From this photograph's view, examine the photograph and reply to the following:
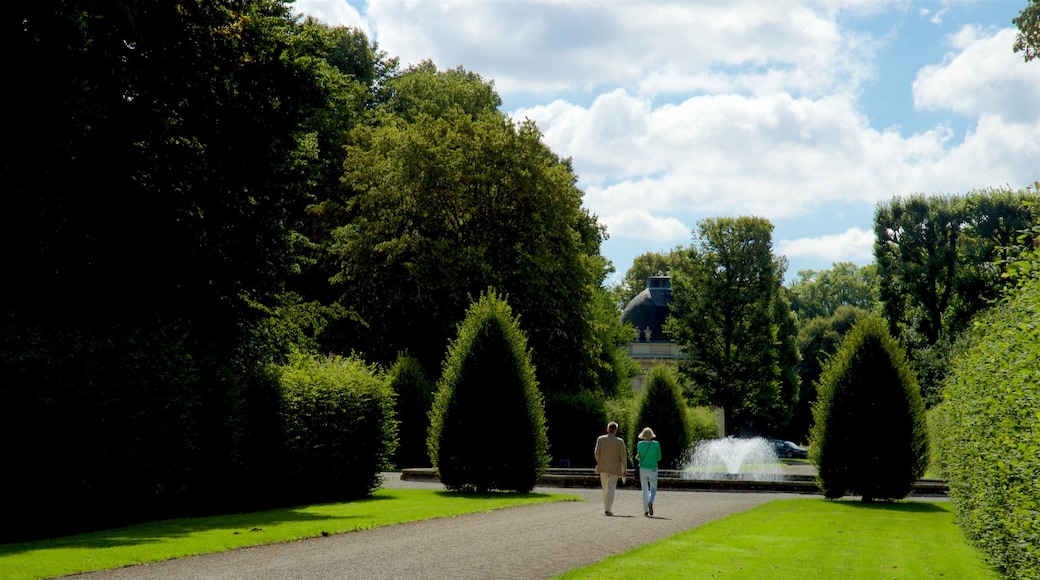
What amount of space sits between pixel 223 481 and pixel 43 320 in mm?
5385

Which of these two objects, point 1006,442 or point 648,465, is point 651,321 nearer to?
point 648,465

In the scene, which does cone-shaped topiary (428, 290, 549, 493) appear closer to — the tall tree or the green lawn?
the green lawn

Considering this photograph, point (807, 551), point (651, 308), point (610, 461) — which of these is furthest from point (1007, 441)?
point (651, 308)

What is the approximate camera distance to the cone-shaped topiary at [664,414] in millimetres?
42406

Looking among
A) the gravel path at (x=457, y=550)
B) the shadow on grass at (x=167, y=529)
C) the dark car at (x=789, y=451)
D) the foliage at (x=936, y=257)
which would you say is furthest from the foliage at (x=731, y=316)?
the shadow on grass at (x=167, y=529)

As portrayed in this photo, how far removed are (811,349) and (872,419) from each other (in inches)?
2886

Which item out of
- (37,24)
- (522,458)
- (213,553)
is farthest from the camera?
(522,458)

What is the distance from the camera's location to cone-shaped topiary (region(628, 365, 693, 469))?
4241 centimetres

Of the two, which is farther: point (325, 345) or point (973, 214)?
point (973, 214)

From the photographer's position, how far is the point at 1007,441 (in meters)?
10.7

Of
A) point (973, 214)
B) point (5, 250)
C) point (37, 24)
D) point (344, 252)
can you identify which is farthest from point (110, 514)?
point (973, 214)

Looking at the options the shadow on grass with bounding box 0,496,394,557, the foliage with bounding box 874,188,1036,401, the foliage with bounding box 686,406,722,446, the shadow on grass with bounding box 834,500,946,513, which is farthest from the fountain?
the shadow on grass with bounding box 0,496,394,557

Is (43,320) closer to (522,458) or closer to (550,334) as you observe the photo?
(522,458)

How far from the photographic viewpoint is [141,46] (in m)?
23.6
